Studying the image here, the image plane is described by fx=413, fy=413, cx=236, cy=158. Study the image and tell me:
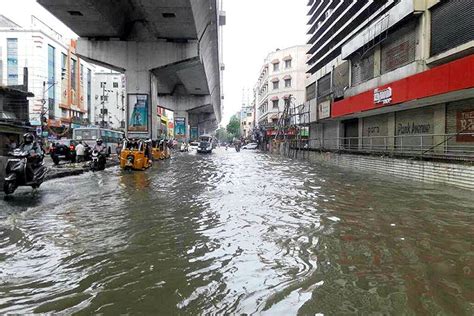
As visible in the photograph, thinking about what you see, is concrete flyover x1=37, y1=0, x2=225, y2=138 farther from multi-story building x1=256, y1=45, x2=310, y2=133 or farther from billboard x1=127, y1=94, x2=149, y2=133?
multi-story building x1=256, y1=45, x2=310, y2=133

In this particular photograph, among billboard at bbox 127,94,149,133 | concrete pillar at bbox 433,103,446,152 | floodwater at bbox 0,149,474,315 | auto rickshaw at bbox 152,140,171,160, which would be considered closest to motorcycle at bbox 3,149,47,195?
floodwater at bbox 0,149,474,315

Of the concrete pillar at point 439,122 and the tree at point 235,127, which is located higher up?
the tree at point 235,127

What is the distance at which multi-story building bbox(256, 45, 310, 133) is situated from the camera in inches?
2778

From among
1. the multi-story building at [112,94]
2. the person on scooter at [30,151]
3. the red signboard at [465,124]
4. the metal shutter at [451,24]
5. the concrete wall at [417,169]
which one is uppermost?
the multi-story building at [112,94]

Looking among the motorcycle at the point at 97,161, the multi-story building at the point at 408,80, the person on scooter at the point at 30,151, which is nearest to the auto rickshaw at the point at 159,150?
the motorcycle at the point at 97,161

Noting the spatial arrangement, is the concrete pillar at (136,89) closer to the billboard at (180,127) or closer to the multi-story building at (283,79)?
the billboard at (180,127)

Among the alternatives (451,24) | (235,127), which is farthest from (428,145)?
(235,127)

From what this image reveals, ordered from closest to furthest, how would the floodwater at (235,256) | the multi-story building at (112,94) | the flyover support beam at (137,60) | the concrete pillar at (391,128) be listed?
the floodwater at (235,256), the concrete pillar at (391,128), the flyover support beam at (137,60), the multi-story building at (112,94)

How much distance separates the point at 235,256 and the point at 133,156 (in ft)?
52.6

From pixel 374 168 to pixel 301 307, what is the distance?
17354 millimetres

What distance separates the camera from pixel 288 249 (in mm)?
5672

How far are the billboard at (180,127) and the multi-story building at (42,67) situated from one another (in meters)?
13.6

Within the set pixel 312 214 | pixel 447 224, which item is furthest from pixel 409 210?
pixel 312 214

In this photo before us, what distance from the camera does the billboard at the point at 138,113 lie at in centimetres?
2764
